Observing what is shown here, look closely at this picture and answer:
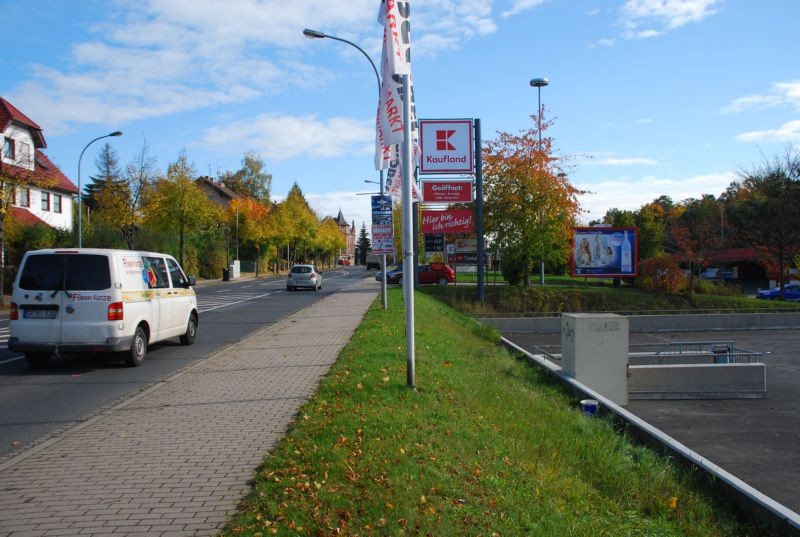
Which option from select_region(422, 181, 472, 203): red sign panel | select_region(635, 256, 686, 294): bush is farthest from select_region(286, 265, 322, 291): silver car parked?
select_region(635, 256, 686, 294): bush

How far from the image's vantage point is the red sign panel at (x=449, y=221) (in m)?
29.9

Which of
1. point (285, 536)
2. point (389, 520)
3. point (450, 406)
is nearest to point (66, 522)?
point (285, 536)

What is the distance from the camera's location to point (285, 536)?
396 cm

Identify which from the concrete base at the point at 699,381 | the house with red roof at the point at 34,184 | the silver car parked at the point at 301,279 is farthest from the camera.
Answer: the silver car parked at the point at 301,279

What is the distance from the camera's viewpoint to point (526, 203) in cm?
2992

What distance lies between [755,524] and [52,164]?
49.6 meters

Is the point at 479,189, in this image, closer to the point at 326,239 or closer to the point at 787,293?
the point at 787,293

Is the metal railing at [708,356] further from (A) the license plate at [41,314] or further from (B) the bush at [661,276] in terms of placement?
(B) the bush at [661,276]

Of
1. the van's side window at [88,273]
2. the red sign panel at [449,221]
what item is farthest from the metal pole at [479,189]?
the van's side window at [88,273]

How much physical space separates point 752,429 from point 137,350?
10.1m

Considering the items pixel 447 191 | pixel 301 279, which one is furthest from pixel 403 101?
pixel 301 279

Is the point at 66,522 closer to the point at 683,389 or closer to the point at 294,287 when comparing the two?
the point at 683,389

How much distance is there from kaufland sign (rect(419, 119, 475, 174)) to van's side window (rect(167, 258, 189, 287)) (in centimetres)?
1169

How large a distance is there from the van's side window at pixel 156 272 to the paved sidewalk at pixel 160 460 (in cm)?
250
